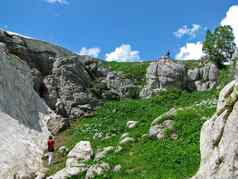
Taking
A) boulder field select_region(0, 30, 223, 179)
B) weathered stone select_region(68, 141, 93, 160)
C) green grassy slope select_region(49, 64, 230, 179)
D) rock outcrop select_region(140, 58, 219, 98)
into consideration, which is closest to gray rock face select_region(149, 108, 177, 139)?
green grassy slope select_region(49, 64, 230, 179)

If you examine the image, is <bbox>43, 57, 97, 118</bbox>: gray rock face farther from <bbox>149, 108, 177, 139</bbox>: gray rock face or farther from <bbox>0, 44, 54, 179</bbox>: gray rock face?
<bbox>149, 108, 177, 139</bbox>: gray rock face

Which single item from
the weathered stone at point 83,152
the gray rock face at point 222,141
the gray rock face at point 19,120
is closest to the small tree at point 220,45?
the gray rock face at point 19,120

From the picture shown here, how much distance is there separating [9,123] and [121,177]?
14.0m

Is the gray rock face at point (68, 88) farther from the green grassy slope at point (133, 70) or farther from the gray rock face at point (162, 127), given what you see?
the green grassy slope at point (133, 70)

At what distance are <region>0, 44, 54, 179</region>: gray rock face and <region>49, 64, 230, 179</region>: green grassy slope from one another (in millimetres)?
1960

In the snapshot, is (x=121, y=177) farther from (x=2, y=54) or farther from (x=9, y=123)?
(x=2, y=54)

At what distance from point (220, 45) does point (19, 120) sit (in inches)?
2270

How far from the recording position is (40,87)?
48.9 metres

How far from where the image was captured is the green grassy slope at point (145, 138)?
24.9 m

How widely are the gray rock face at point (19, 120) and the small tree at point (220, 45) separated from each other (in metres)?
45.1

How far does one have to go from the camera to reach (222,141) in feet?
50.1

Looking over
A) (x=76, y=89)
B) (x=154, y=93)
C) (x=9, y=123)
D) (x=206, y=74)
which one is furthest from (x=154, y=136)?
(x=206, y=74)

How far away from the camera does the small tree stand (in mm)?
84750

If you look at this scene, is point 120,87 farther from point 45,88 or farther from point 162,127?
point 162,127
